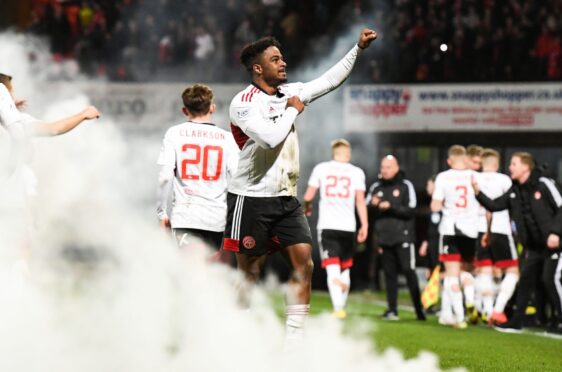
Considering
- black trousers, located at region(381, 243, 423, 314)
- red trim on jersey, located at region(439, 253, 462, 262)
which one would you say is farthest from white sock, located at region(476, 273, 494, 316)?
black trousers, located at region(381, 243, 423, 314)

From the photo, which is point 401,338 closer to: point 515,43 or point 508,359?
point 508,359

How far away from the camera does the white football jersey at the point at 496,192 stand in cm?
1384

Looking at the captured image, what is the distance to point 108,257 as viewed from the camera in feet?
29.3

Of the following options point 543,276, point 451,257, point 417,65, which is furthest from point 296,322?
point 417,65

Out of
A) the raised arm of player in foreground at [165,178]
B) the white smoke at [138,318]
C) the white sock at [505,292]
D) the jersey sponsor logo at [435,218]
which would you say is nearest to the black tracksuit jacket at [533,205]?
the white sock at [505,292]

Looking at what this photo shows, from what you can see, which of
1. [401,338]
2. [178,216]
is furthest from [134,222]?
[401,338]

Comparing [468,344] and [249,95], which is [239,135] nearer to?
[249,95]

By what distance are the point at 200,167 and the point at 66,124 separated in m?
2.84

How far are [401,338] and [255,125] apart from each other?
16.0 ft

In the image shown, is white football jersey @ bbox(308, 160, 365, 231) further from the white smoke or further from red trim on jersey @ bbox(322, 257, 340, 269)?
the white smoke

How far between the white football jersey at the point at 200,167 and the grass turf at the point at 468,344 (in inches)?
79.9

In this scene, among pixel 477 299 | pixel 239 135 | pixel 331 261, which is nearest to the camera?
pixel 239 135

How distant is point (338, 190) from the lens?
1378 centimetres

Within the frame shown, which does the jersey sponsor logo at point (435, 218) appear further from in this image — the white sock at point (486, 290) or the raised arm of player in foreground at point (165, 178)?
the raised arm of player in foreground at point (165, 178)
